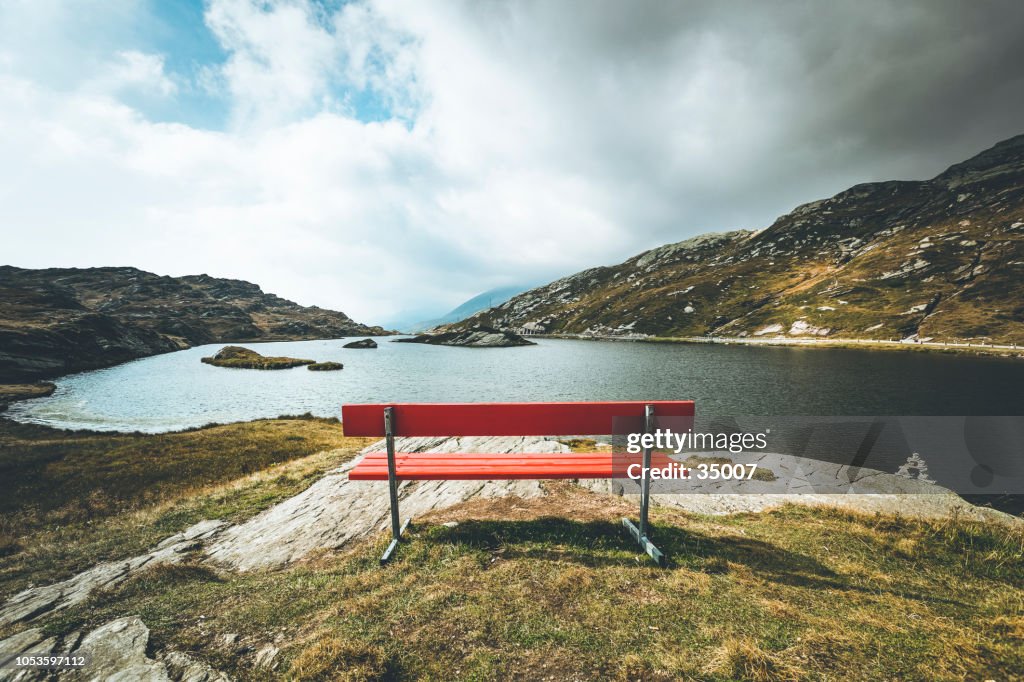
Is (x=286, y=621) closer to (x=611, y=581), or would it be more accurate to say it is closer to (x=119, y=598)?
(x=119, y=598)

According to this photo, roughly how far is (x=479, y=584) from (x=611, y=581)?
1.90 meters

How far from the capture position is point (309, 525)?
8.47m

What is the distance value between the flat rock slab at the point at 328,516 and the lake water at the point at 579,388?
27.8m

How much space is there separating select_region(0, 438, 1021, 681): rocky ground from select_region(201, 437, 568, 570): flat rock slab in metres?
0.03

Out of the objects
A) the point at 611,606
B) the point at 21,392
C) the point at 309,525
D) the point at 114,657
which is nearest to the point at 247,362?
the point at 21,392

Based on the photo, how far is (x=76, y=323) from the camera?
86250mm

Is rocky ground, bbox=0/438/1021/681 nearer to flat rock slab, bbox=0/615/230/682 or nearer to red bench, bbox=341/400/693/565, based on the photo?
flat rock slab, bbox=0/615/230/682

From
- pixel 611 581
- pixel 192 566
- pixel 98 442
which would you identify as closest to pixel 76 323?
pixel 98 442

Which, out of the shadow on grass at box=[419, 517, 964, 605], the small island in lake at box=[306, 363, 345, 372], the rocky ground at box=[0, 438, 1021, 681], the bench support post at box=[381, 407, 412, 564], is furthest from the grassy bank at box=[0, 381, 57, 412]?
the shadow on grass at box=[419, 517, 964, 605]

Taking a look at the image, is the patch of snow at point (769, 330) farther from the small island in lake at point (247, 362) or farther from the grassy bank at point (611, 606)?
the grassy bank at point (611, 606)

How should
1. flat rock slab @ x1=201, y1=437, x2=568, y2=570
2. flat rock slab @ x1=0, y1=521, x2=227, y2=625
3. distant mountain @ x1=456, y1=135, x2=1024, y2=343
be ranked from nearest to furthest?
flat rock slab @ x1=0, y1=521, x2=227, y2=625
flat rock slab @ x1=201, y1=437, x2=568, y2=570
distant mountain @ x1=456, y1=135, x2=1024, y2=343

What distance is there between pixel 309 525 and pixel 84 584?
11.3 feet

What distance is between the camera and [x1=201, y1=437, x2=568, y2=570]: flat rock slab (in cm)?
748

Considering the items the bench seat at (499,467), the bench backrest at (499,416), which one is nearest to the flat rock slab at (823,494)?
the bench seat at (499,467)
